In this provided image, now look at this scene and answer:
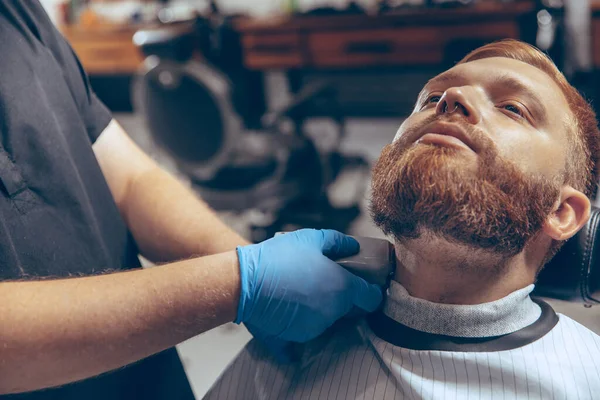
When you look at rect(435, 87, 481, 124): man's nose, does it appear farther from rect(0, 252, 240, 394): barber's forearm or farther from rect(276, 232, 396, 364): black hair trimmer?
rect(0, 252, 240, 394): barber's forearm

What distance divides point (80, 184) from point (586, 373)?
940 millimetres

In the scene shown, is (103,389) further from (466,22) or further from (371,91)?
(371,91)

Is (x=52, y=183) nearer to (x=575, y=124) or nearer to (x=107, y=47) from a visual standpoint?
(x=575, y=124)

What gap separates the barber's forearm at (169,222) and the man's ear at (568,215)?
58 centimetres

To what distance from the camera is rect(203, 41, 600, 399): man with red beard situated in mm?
962

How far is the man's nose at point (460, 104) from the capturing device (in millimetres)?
1028

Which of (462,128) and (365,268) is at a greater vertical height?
(462,128)

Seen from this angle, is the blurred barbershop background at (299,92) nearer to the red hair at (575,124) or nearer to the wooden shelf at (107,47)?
the wooden shelf at (107,47)

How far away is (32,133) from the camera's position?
3.43 feet

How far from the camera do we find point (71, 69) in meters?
1.21

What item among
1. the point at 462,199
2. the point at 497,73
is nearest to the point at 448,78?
the point at 497,73

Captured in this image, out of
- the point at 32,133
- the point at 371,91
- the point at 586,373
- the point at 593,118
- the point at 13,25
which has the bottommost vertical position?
the point at 371,91

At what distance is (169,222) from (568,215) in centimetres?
76

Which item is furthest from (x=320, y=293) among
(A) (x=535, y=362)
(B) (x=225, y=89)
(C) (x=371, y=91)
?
(C) (x=371, y=91)
